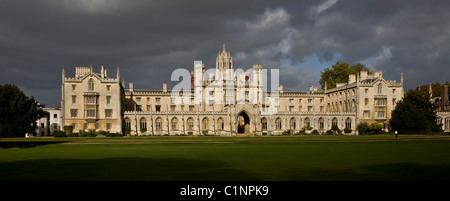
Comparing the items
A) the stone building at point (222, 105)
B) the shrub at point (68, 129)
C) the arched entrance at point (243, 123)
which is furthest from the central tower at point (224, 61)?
the shrub at point (68, 129)

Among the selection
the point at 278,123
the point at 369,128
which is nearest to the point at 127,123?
the point at 278,123

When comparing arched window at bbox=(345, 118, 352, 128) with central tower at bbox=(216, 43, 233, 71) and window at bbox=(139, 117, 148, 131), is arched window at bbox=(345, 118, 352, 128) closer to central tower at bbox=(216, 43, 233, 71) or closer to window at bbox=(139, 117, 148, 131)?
central tower at bbox=(216, 43, 233, 71)

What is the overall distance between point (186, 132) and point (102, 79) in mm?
16817

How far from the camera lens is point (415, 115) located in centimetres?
6400

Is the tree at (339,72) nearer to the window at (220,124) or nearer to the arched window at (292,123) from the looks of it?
the arched window at (292,123)

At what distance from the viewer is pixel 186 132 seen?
2795 inches

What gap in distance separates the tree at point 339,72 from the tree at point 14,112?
6202 centimetres

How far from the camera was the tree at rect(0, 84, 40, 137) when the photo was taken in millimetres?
50250

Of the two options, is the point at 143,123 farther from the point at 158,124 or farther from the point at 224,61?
the point at 224,61

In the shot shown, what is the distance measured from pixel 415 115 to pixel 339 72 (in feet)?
102
